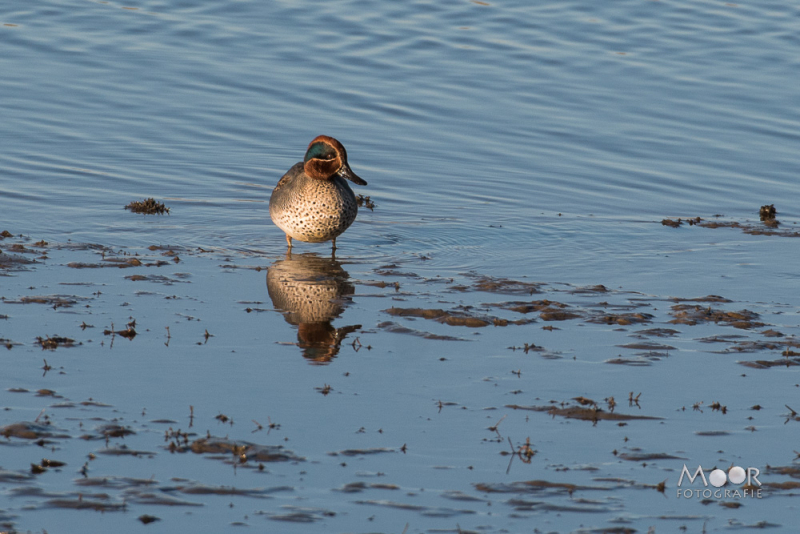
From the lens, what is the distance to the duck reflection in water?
28.4 feet

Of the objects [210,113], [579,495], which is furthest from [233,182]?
[579,495]

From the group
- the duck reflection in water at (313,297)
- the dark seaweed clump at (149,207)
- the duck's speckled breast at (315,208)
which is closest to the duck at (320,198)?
the duck's speckled breast at (315,208)

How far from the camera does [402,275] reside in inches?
433

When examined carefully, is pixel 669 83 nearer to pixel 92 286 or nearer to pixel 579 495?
pixel 92 286

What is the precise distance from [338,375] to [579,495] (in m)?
2.38

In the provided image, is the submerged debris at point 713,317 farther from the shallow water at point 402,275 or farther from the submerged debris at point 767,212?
the submerged debris at point 767,212

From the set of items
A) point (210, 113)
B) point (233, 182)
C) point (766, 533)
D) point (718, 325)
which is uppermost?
point (210, 113)

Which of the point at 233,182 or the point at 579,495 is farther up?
the point at 233,182

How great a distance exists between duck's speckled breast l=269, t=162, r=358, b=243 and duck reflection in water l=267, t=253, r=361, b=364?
34 cm

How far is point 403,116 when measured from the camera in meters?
19.5

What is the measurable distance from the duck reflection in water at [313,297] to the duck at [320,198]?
36 cm

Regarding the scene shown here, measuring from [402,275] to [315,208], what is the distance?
4.13 ft

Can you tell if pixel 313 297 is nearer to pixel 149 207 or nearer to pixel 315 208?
pixel 315 208

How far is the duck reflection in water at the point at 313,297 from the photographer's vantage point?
866cm
